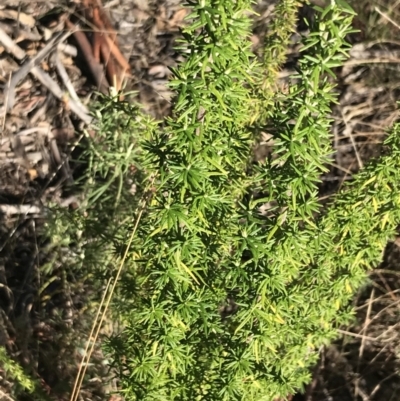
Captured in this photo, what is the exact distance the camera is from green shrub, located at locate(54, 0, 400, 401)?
40.6 inches

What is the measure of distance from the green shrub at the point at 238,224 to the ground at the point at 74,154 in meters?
0.66

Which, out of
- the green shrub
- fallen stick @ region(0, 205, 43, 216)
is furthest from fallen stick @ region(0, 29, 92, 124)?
the green shrub

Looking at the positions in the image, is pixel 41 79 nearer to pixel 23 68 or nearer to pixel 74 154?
pixel 23 68

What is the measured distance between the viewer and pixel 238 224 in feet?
4.51

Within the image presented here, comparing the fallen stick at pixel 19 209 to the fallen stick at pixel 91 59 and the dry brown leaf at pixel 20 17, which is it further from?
the dry brown leaf at pixel 20 17

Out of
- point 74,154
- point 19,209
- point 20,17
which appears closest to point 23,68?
point 20,17

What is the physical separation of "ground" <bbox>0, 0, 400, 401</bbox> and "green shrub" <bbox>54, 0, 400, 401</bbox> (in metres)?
0.66

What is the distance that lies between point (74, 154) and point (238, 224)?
162 centimetres

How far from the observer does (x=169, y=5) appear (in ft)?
10.2

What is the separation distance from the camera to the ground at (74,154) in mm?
2367

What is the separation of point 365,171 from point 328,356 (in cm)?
135

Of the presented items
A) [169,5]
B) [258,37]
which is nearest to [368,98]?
[258,37]

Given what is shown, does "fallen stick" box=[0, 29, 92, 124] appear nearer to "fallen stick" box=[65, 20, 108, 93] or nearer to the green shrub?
"fallen stick" box=[65, 20, 108, 93]

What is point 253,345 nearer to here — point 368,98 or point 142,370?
point 142,370
